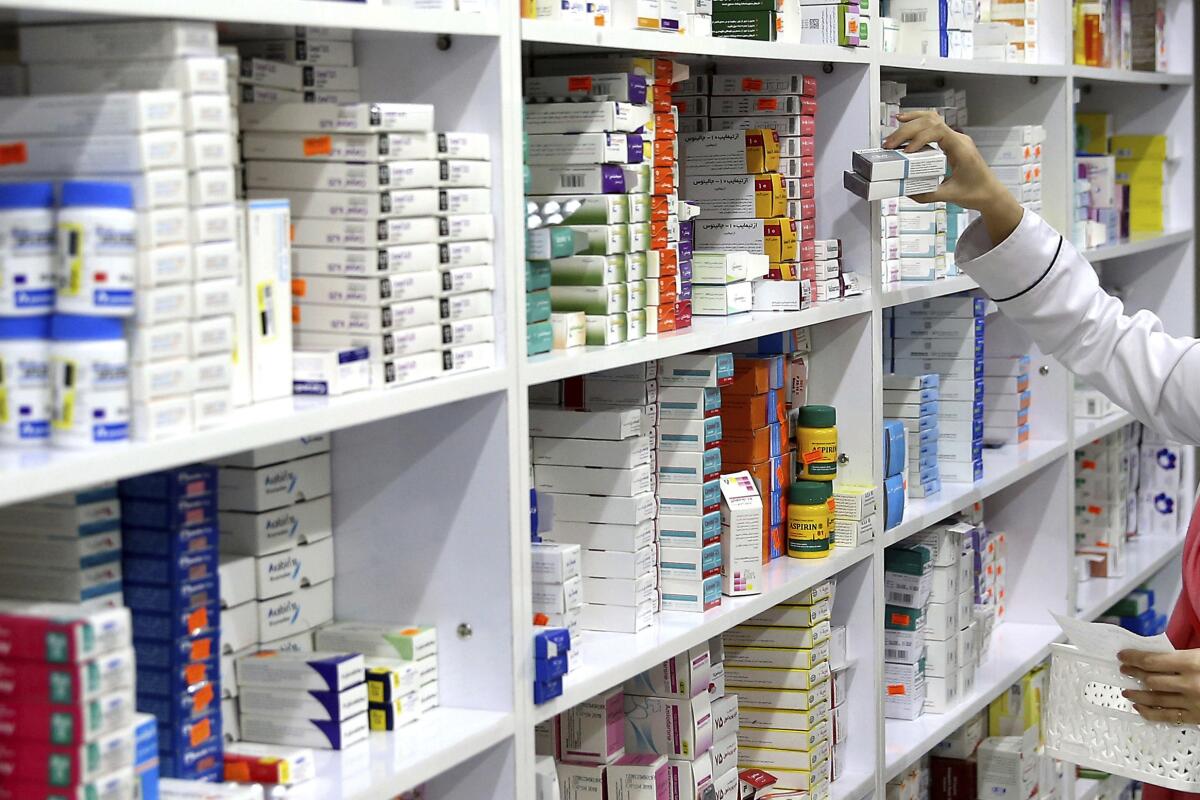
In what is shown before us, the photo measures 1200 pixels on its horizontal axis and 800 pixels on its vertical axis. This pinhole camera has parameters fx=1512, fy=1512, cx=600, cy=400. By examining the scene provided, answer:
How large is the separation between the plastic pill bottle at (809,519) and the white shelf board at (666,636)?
2 cm

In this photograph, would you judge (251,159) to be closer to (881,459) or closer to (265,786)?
(265,786)

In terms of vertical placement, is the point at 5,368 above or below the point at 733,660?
above

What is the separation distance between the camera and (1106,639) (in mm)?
2346

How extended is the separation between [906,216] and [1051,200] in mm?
812

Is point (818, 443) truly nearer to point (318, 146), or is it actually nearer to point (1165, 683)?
point (1165, 683)

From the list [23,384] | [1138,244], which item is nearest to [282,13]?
[23,384]

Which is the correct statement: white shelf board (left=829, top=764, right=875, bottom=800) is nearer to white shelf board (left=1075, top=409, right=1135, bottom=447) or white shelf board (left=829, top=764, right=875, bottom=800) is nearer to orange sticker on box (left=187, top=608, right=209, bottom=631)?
white shelf board (left=1075, top=409, right=1135, bottom=447)

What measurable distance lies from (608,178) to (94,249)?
942mm

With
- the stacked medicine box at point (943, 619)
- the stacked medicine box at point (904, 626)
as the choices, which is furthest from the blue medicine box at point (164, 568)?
the stacked medicine box at point (943, 619)

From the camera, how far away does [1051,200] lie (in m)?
3.67

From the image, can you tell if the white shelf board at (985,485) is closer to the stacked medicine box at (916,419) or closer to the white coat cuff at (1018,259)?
the stacked medicine box at (916,419)

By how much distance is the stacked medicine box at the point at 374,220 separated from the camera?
1607 mm

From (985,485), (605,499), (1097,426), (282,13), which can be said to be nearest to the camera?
(282,13)

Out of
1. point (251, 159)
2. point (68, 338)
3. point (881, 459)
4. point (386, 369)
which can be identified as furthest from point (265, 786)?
point (881, 459)
